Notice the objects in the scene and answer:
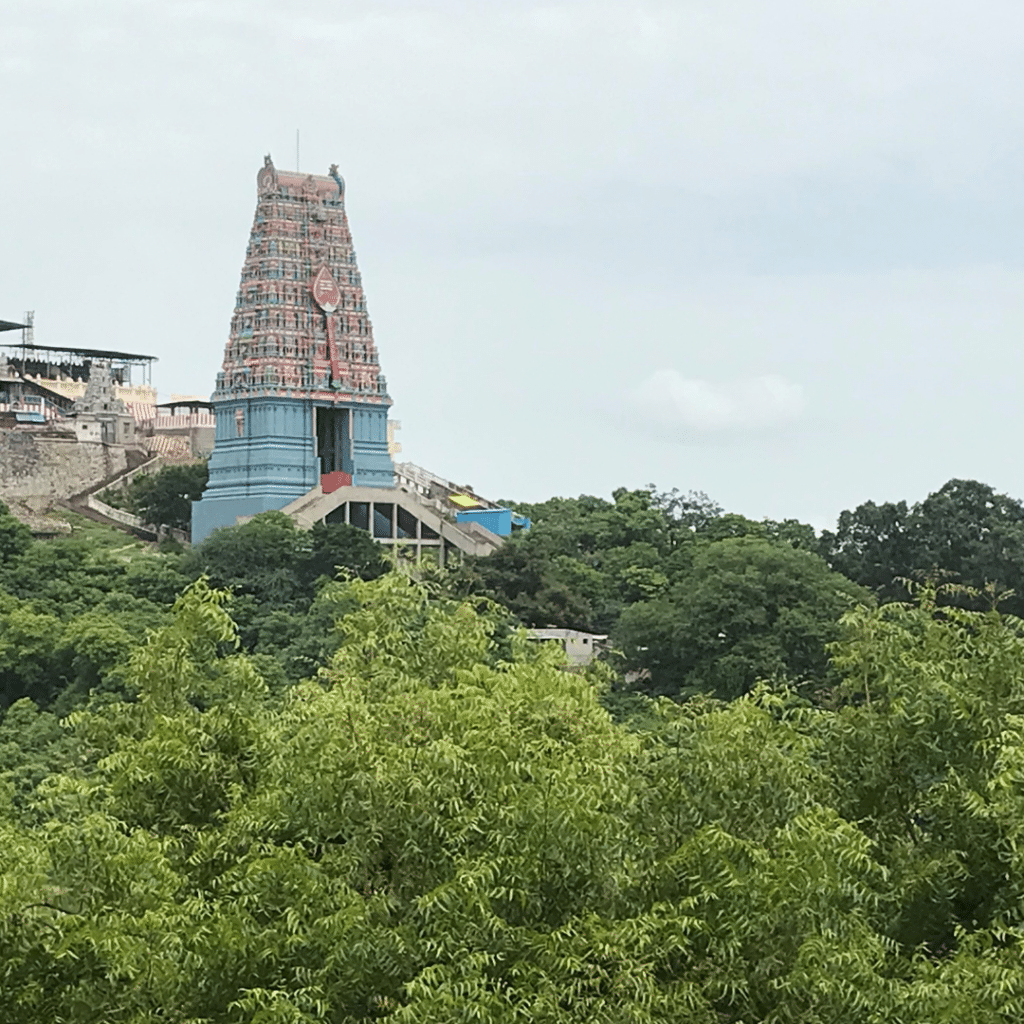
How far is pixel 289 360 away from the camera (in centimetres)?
5378

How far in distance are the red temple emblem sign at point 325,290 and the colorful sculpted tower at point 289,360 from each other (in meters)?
0.02

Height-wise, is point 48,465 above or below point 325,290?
below

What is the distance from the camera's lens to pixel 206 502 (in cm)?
5453

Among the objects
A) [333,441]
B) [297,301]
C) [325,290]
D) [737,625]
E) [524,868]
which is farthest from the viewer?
[333,441]

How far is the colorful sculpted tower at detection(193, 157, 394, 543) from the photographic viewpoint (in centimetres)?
5356

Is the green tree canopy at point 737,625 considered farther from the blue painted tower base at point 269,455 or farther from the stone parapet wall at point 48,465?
the stone parapet wall at point 48,465

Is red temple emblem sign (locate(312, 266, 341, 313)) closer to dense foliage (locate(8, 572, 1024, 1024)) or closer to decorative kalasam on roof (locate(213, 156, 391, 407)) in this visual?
decorative kalasam on roof (locate(213, 156, 391, 407))

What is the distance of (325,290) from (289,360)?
188 cm

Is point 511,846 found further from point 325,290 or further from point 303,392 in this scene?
point 325,290

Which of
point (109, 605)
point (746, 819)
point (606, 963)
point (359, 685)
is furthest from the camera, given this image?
point (109, 605)

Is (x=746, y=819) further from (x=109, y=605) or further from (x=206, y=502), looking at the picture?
(x=206, y=502)

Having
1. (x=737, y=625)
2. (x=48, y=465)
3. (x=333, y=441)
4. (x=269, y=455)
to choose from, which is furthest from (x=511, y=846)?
(x=48, y=465)

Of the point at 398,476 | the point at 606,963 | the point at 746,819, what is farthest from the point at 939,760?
the point at 398,476

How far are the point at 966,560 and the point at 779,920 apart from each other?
39542mm
